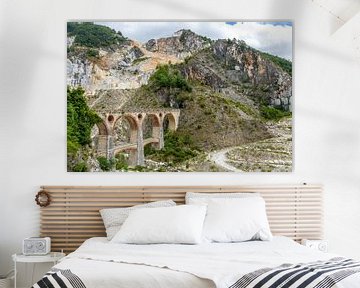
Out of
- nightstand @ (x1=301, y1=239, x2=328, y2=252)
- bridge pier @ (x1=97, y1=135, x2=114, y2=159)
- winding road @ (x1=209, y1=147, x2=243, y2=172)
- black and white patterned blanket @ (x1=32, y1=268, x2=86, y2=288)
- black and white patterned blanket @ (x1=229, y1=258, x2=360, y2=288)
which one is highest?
bridge pier @ (x1=97, y1=135, x2=114, y2=159)

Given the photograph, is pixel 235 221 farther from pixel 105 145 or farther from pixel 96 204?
pixel 105 145

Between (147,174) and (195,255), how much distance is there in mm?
1616

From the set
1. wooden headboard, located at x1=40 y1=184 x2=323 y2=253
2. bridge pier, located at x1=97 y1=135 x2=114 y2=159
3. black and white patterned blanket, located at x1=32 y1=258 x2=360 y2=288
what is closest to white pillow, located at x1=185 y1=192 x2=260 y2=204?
wooden headboard, located at x1=40 y1=184 x2=323 y2=253

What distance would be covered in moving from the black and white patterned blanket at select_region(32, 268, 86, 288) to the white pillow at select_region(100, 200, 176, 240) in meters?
1.60

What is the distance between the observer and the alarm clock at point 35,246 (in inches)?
221

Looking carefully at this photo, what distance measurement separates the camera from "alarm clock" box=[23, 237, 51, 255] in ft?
18.4

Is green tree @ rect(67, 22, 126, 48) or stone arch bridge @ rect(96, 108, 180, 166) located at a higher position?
green tree @ rect(67, 22, 126, 48)

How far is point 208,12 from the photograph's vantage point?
6.05 meters

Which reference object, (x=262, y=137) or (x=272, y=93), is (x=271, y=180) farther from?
(x=272, y=93)

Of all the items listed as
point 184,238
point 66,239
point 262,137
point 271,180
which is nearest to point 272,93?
point 262,137

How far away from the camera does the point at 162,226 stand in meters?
5.33

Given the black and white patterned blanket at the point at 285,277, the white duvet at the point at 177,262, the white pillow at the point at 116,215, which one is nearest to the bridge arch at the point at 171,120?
the white pillow at the point at 116,215

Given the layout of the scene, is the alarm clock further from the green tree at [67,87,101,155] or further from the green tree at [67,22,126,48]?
the green tree at [67,22,126,48]

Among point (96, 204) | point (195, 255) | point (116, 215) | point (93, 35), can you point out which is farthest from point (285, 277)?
point (93, 35)
